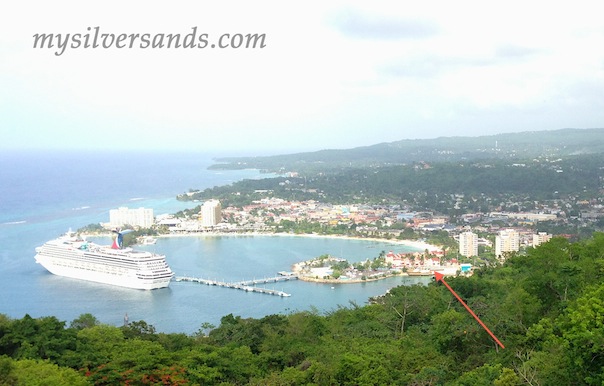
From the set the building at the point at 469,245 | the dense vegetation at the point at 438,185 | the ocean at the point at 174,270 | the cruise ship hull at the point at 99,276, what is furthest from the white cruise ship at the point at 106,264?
the dense vegetation at the point at 438,185

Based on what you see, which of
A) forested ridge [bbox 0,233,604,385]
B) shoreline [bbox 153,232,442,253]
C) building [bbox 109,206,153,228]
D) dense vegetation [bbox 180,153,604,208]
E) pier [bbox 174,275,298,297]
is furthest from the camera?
dense vegetation [bbox 180,153,604,208]

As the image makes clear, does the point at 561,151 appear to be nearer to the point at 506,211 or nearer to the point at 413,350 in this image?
the point at 506,211

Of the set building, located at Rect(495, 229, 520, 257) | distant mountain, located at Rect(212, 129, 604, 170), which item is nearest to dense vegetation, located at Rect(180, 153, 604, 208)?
building, located at Rect(495, 229, 520, 257)

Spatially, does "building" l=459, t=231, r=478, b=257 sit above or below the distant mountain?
below

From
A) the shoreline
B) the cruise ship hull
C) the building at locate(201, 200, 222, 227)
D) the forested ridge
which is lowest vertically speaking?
the shoreline

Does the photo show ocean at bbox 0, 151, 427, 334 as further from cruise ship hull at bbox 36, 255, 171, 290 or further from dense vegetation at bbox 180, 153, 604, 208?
dense vegetation at bbox 180, 153, 604, 208

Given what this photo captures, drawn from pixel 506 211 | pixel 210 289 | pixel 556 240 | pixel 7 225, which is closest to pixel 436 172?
pixel 506 211

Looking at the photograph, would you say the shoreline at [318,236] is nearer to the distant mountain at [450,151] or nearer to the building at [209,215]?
the building at [209,215]
